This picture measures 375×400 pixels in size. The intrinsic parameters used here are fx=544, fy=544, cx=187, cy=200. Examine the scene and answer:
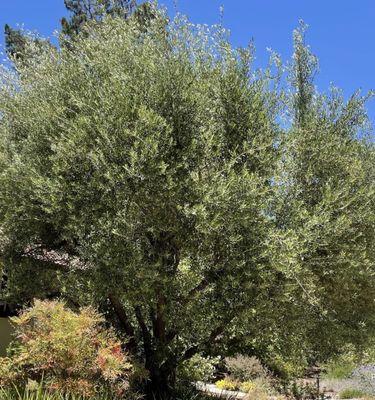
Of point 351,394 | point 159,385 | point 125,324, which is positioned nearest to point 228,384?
point 351,394

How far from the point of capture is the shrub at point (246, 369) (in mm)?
17641

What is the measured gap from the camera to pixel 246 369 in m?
18.0

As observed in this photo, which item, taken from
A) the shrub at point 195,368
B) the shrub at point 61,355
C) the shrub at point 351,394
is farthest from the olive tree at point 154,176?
the shrub at point 351,394

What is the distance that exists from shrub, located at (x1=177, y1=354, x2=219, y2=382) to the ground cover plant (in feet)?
4.91

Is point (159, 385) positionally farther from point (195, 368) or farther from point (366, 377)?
point (366, 377)

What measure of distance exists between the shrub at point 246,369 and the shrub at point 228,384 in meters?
0.28

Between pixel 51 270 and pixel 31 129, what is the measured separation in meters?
3.26

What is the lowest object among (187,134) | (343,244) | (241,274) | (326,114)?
(241,274)

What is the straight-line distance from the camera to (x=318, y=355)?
504 inches

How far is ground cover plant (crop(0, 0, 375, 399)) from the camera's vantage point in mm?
10055

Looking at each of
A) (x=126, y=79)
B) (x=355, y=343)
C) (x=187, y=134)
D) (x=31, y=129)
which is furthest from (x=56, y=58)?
(x=355, y=343)

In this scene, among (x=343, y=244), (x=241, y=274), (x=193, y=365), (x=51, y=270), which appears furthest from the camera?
(x=193, y=365)

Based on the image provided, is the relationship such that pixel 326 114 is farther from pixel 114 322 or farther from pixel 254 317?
pixel 114 322

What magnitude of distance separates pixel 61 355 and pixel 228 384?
10044 millimetres
